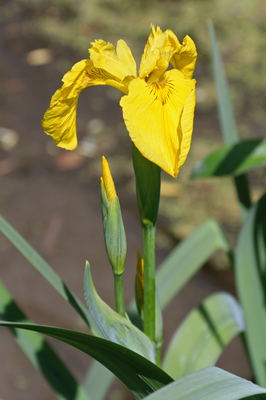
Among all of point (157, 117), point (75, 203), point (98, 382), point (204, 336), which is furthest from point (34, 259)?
point (75, 203)

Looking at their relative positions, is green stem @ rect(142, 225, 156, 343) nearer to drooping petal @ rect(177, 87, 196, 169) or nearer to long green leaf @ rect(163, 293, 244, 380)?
drooping petal @ rect(177, 87, 196, 169)

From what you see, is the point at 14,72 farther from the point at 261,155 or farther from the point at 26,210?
the point at 261,155

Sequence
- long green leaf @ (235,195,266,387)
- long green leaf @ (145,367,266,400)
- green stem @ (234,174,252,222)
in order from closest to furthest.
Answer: long green leaf @ (145,367,266,400) < long green leaf @ (235,195,266,387) < green stem @ (234,174,252,222)

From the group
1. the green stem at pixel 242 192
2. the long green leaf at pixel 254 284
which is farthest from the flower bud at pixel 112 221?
the green stem at pixel 242 192

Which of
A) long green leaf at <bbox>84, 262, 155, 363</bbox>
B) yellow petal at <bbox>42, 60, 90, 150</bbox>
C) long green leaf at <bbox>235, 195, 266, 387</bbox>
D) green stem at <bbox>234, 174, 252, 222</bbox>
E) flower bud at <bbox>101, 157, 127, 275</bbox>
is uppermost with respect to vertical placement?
yellow petal at <bbox>42, 60, 90, 150</bbox>

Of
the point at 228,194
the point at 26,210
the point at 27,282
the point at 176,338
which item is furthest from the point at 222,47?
the point at 176,338

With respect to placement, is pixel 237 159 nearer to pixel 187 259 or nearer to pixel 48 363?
pixel 187 259

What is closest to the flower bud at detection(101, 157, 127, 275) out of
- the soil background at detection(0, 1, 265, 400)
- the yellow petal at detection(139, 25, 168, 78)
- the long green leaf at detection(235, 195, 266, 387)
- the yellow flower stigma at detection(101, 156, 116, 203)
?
the yellow flower stigma at detection(101, 156, 116, 203)

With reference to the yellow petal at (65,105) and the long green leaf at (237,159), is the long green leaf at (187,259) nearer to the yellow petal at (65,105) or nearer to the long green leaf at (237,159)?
the long green leaf at (237,159)
